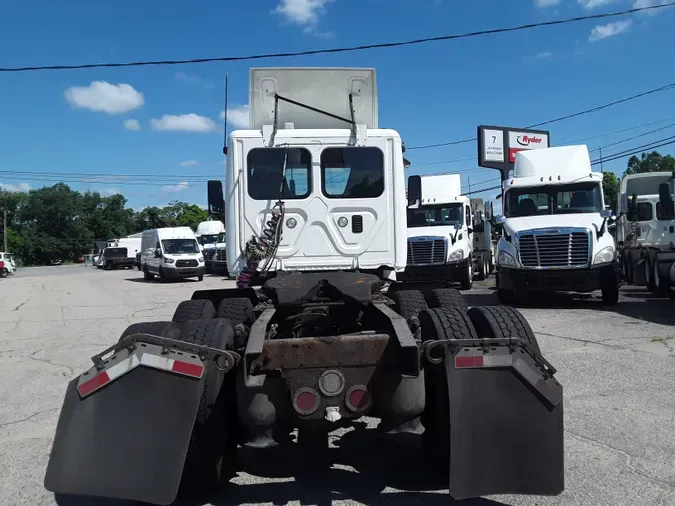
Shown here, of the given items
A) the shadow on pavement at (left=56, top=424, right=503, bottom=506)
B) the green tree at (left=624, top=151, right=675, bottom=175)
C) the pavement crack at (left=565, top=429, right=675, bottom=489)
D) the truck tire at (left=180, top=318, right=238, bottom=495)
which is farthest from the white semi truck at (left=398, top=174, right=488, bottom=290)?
the green tree at (left=624, top=151, right=675, bottom=175)

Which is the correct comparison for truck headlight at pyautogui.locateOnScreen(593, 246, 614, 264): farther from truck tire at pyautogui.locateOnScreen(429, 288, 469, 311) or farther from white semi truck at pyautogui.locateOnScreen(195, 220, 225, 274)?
white semi truck at pyautogui.locateOnScreen(195, 220, 225, 274)

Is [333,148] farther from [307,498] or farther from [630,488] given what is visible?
[630,488]

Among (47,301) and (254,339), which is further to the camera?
(47,301)

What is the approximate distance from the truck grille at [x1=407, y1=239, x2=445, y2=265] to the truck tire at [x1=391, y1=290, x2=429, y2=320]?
11.7 metres

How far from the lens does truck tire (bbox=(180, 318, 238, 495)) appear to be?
375 cm

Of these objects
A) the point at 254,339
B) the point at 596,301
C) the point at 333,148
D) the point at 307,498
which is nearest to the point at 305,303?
the point at 254,339

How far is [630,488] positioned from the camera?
13.6 feet

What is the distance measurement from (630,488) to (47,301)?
67.1 ft

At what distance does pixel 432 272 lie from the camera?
17734 mm

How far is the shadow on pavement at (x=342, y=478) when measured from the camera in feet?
13.4

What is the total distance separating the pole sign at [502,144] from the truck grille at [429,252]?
14.4 m

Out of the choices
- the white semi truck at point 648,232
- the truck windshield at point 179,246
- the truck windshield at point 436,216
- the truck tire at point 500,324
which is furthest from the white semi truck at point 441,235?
the truck windshield at point 179,246

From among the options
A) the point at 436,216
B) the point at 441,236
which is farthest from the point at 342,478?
→ the point at 436,216

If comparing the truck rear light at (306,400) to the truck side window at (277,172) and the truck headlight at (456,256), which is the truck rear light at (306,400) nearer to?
the truck side window at (277,172)
